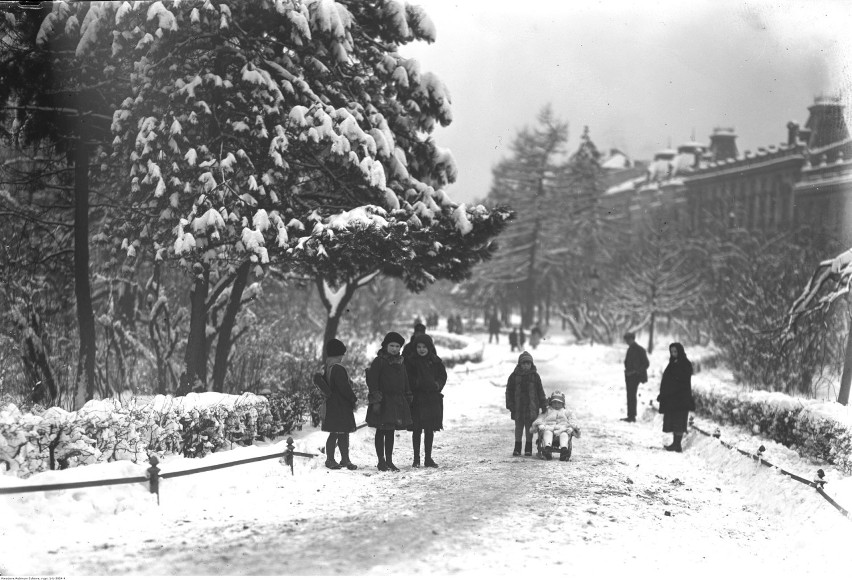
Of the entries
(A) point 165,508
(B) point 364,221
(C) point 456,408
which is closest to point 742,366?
(C) point 456,408

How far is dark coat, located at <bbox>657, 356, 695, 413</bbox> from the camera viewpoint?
12.8 meters

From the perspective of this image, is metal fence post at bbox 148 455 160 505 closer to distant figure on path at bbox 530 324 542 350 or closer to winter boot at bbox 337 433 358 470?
winter boot at bbox 337 433 358 470

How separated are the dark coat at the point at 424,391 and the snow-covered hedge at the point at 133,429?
2096 millimetres

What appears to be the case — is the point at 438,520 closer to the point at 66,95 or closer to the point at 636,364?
the point at 66,95

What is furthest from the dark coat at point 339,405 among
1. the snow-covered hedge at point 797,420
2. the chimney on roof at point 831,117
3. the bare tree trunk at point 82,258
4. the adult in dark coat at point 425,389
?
the chimney on roof at point 831,117

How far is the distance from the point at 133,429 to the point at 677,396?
867cm

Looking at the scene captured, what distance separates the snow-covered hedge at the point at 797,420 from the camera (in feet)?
33.1

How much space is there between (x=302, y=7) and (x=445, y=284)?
68948mm

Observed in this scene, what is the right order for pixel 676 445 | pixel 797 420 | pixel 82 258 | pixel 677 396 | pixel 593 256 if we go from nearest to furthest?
pixel 797 420, pixel 82 258, pixel 677 396, pixel 676 445, pixel 593 256

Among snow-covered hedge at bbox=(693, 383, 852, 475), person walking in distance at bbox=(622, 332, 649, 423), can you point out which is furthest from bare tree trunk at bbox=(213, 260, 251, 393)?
snow-covered hedge at bbox=(693, 383, 852, 475)

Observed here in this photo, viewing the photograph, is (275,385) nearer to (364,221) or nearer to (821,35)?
(364,221)

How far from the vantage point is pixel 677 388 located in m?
12.8

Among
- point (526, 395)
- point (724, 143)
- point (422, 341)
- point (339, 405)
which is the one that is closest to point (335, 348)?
point (339, 405)

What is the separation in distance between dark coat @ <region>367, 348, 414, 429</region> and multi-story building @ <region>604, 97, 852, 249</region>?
13.6m
